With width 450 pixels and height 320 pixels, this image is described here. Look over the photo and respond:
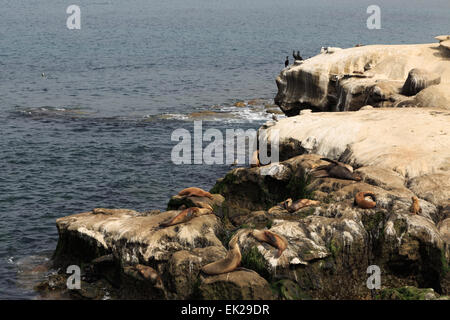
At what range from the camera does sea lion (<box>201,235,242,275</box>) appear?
60.6 ft

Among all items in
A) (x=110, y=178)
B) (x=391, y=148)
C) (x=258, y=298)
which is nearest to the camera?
(x=258, y=298)

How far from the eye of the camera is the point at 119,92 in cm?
6094

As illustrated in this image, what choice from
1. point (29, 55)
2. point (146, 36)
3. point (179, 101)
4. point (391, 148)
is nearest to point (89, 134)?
point (179, 101)

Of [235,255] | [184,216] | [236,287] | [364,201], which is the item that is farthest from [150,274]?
[364,201]

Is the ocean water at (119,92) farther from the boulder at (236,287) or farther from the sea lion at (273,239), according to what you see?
the sea lion at (273,239)

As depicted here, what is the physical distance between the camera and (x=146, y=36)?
101188 millimetres

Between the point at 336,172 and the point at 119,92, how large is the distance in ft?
131

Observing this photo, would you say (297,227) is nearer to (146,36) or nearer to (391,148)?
(391,148)

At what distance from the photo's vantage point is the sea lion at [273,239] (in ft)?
62.6

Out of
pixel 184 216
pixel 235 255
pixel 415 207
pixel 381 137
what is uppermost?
pixel 381 137

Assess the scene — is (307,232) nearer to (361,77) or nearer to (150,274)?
A: (150,274)

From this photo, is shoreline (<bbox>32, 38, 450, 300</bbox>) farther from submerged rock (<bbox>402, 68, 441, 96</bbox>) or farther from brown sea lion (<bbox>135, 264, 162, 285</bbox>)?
submerged rock (<bbox>402, 68, 441, 96</bbox>)

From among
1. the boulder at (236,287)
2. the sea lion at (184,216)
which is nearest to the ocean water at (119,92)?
the sea lion at (184,216)

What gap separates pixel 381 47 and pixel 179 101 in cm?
2055
